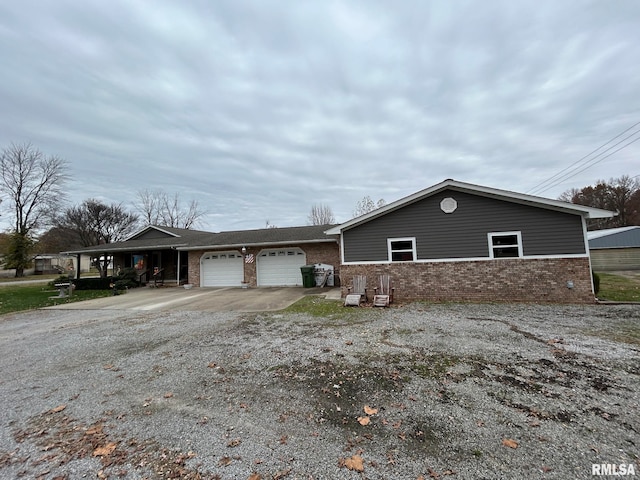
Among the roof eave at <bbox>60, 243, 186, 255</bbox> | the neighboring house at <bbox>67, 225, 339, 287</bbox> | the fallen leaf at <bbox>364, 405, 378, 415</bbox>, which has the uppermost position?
the roof eave at <bbox>60, 243, 186, 255</bbox>

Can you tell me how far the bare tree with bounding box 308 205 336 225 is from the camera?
36.6 meters

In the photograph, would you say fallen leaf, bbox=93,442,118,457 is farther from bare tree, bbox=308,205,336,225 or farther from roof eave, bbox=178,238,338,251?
bare tree, bbox=308,205,336,225

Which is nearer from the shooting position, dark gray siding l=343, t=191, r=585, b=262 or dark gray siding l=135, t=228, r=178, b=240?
dark gray siding l=343, t=191, r=585, b=262

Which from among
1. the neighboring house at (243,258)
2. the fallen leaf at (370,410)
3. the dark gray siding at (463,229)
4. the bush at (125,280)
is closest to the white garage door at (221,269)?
the neighboring house at (243,258)

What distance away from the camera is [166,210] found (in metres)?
39.2

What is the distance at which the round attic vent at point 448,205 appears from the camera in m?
9.77

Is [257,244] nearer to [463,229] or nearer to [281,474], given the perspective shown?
[463,229]

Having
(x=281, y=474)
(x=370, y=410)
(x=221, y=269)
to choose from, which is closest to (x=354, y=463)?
(x=281, y=474)

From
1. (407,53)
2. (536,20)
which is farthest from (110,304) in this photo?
(536,20)

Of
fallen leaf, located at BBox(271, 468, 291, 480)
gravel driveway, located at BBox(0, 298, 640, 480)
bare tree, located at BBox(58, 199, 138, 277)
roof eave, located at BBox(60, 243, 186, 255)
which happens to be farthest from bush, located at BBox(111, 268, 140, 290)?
bare tree, located at BBox(58, 199, 138, 277)

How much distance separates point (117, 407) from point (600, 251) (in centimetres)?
3279

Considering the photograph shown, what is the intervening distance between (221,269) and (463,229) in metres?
13.2

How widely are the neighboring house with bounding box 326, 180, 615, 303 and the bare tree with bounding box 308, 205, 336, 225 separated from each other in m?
25.8

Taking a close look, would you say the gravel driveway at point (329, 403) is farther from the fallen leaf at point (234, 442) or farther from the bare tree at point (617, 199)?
the bare tree at point (617, 199)
